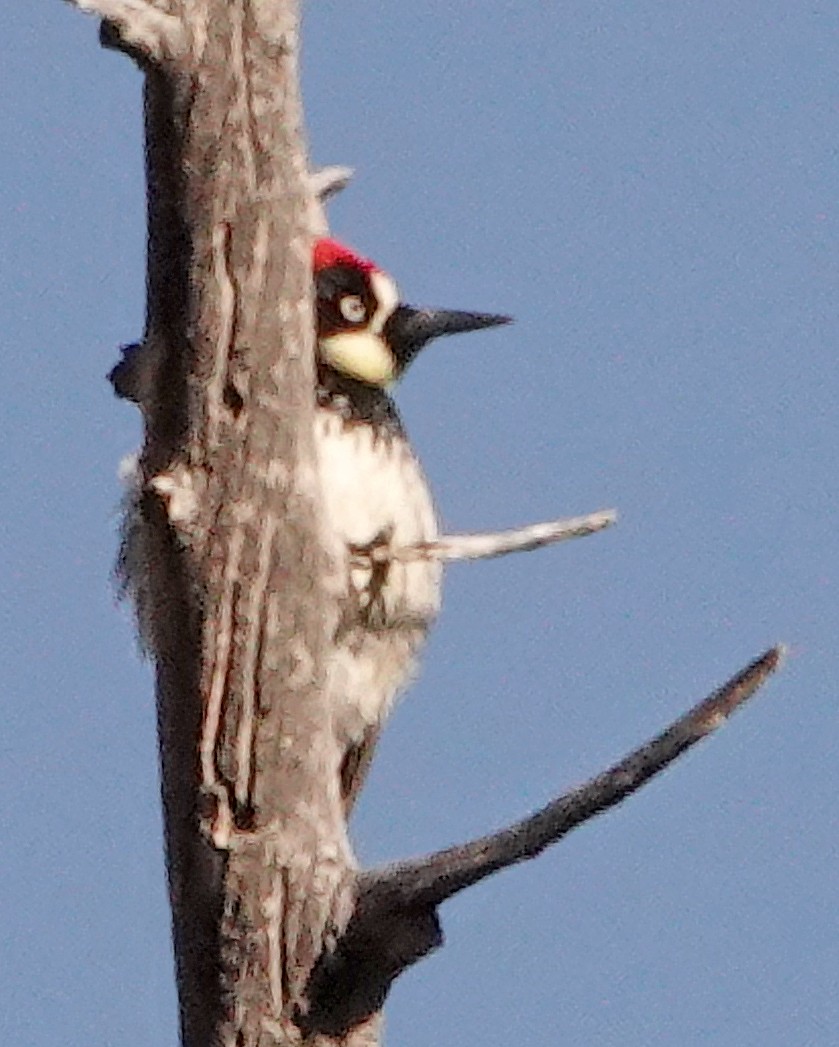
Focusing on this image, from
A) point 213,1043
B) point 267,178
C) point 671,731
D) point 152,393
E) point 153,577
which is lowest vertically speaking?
point 213,1043

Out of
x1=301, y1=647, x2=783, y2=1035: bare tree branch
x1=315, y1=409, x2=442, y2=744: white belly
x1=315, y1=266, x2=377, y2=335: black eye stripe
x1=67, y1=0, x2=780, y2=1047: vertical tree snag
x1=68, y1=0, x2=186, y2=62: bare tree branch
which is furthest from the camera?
x1=315, y1=266, x2=377, y2=335: black eye stripe

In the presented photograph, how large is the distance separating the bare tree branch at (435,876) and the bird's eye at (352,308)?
195 cm

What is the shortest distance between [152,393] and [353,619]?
1376mm

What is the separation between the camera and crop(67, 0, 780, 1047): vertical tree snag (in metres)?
2.84

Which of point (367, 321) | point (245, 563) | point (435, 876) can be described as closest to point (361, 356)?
point (367, 321)

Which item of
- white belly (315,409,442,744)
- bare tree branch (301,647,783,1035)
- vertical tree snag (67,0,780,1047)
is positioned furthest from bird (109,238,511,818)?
bare tree branch (301,647,783,1035)

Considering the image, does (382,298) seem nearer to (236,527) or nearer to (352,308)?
(352,308)

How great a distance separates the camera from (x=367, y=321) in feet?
15.4

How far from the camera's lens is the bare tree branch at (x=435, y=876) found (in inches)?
101

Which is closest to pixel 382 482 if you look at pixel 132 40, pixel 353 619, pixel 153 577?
pixel 353 619

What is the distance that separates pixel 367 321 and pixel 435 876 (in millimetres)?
2120

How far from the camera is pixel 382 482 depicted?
14.0 ft

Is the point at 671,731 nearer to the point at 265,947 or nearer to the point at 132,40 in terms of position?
the point at 265,947

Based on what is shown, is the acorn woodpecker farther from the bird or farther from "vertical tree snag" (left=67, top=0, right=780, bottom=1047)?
"vertical tree snag" (left=67, top=0, right=780, bottom=1047)
